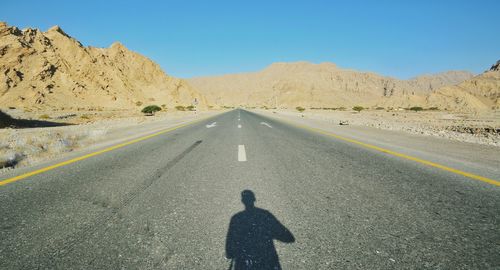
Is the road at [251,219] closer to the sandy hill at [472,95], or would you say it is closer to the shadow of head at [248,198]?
the shadow of head at [248,198]

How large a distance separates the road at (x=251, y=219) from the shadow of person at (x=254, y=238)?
14mm

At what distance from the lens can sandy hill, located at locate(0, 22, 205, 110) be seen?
48.6 m

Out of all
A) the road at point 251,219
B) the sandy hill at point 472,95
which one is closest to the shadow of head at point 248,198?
the road at point 251,219

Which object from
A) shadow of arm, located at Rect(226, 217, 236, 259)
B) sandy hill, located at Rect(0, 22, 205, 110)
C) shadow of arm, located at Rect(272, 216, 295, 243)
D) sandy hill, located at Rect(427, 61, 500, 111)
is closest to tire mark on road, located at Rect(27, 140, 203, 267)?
shadow of arm, located at Rect(226, 217, 236, 259)

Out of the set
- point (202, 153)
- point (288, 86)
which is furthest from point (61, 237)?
point (288, 86)

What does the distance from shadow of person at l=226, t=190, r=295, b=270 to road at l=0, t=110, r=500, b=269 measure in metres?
0.01

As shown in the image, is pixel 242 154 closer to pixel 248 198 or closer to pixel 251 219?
pixel 248 198

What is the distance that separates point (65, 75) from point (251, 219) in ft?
221

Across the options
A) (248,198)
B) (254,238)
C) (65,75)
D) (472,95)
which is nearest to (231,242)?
(254,238)

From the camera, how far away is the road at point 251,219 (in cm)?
225

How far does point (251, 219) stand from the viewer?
296cm

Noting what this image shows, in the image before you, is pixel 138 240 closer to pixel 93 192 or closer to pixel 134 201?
pixel 134 201

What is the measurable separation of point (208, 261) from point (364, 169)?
3956 mm

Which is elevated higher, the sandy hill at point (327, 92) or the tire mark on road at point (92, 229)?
the sandy hill at point (327, 92)
